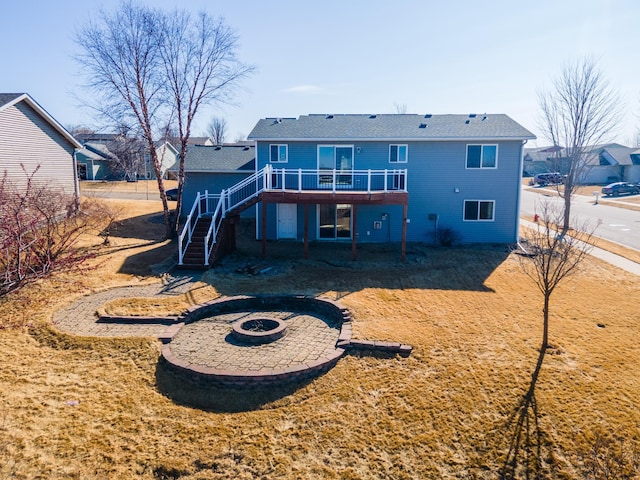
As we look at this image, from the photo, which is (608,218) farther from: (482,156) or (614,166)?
(614,166)

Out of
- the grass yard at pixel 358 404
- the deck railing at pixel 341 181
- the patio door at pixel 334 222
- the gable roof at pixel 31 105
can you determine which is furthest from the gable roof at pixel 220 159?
the grass yard at pixel 358 404

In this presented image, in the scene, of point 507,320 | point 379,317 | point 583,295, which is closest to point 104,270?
point 379,317

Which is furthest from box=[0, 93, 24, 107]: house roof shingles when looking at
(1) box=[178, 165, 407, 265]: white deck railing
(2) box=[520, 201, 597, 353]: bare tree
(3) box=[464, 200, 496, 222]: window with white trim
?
(2) box=[520, 201, 597, 353]: bare tree

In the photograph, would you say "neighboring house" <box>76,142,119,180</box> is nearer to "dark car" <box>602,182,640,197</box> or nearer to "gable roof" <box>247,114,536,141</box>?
"gable roof" <box>247,114,536,141</box>

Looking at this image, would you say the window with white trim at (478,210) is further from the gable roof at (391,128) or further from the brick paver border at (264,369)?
the brick paver border at (264,369)

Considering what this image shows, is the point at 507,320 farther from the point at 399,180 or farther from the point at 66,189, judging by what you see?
the point at 66,189
